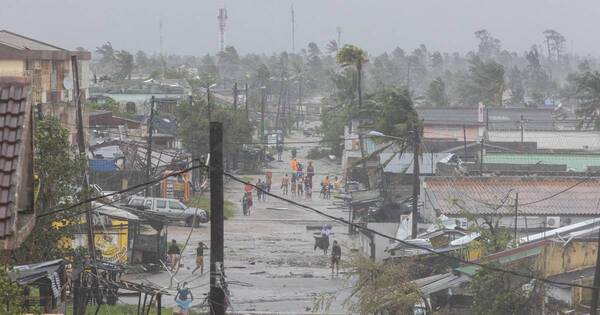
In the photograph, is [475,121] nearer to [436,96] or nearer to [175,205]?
[175,205]

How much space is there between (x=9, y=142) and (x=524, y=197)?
22859mm

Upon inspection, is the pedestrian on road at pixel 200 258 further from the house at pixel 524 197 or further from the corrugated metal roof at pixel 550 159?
the corrugated metal roof at pixel 550 159

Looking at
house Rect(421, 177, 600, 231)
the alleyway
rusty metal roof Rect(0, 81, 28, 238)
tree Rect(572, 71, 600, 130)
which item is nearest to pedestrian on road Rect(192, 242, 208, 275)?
the alleyway

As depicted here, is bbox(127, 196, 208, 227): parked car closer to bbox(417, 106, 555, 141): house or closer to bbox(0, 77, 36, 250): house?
bbox(417, 106, 555, 141): house

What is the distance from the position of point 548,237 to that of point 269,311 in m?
5.37

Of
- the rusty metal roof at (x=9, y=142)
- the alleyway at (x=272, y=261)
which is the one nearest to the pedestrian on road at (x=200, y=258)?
the alleyway at (x=272, y=261)

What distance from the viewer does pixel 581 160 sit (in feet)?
137

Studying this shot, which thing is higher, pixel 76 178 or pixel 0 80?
pixel 0 80

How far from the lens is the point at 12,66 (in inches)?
1259

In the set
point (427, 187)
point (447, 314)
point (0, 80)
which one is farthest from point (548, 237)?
point (0, 80)

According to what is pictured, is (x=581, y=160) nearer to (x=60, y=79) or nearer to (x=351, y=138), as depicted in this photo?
(x=351, y=138)

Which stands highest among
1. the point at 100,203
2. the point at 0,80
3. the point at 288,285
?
the point at 0,80

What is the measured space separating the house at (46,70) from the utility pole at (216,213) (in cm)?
1904


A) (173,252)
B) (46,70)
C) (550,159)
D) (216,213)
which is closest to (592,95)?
(550,159)
